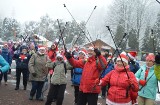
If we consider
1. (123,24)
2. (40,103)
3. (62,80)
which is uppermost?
(123,24)

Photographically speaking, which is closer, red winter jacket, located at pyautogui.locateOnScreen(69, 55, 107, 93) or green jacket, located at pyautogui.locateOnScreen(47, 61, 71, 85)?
red winter jacket, located at pyautogui.locateOnScreen(69, 55, 107, 93)

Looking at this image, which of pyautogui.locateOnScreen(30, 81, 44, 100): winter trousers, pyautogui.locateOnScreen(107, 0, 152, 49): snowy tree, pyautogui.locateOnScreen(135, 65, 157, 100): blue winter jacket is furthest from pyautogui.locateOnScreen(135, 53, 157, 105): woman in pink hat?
pyautogui.locateOnScreen(107, 0, 152, 49): snowy tree

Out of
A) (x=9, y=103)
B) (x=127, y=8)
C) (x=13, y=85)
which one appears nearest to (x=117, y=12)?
(x=127, y=8)

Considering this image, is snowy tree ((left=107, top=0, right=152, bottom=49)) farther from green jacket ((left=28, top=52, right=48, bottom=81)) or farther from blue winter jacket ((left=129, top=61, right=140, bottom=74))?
green jacket ((left=28, top=52, right=48, bottom=81))

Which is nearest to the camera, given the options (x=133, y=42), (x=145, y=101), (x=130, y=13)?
(x=145, y=101)

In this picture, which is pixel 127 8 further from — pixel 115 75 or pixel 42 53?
pixel 115 75

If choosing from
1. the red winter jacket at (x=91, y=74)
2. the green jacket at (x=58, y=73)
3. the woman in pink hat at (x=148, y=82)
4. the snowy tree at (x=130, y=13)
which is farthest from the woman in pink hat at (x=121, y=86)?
the snowy tree at (x=130, y=13)

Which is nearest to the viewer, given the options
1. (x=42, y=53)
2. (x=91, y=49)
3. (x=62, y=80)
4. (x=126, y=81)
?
(x=126, y=81)

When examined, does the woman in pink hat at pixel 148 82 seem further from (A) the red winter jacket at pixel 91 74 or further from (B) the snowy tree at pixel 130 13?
(B) the snowy tree at pixel 130 13

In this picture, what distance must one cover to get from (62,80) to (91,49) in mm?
1953

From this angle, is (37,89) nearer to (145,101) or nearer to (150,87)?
(145,101)

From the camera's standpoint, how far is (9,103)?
966cm

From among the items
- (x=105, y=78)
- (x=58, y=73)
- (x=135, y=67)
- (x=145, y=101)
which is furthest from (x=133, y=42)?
(x=105, y=78)

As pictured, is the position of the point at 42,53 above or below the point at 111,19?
below
